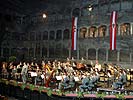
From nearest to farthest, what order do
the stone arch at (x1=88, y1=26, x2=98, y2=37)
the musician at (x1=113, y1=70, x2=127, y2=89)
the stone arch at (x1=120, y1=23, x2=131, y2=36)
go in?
1. the musician at (x1=113, y1=70, x2=127, y2=89)
2. the stone arch at (x1=120, y1=23, x2=131, y2=36)
3. the stone arch at (x1=88, y1=26, x2=98, y2=37)

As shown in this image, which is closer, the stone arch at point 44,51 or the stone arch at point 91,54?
the stone arch at point 91,54

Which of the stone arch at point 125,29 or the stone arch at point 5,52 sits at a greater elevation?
the stone arch at point 125,29

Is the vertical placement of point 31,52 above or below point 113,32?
below

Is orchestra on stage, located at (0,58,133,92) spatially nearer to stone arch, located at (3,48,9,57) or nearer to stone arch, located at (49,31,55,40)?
stone arch, located at (49,31,55,40)

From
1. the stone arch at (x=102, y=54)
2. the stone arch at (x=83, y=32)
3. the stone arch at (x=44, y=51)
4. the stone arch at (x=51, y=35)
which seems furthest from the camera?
the stone arch at (x=44, y=51)

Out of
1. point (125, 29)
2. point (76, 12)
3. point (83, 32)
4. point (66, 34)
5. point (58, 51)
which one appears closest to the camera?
point (125, 29)

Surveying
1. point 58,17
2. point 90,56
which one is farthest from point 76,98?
point 58,17

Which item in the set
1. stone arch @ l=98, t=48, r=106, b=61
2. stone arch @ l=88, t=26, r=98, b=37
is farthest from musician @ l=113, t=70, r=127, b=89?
stone arch @ l=88, t=26, r=98, b=37

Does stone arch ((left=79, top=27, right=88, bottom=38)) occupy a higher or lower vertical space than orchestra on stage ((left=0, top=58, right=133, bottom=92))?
higher

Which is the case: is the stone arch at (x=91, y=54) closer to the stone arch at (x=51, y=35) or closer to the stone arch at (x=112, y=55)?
the stone arch at (x=112, y=55)

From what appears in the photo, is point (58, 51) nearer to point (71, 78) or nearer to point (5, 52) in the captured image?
point (5, 52)

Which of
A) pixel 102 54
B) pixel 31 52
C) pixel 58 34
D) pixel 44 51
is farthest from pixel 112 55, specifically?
pixel 31 52

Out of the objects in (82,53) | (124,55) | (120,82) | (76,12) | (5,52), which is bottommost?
(120,82)

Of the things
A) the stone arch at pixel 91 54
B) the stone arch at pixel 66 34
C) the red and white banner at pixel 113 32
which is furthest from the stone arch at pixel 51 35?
the red and white banner at pixel 113 32
